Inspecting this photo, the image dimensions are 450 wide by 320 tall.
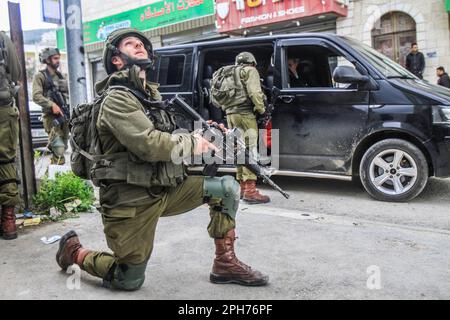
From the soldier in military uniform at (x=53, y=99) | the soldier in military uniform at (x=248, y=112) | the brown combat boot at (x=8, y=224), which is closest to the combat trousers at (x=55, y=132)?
the soldier in military uniform at (x=53, y=99)

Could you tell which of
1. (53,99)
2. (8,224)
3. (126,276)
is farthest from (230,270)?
(53,99)

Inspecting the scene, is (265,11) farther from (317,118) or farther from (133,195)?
(133,195)

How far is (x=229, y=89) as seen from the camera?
17.0 ft

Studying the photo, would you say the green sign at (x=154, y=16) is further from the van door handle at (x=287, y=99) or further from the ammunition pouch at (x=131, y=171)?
the ammunition pouch at (x=131, y=171)

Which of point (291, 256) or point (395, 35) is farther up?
point (395, 35)

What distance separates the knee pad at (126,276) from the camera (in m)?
2.59

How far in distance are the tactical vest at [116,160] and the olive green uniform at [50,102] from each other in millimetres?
3817

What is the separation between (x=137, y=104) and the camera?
2414 mm

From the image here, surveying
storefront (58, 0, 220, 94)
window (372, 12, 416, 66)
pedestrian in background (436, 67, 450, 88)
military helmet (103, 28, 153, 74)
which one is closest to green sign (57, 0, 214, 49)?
storefront (58, 0, 220, 94)

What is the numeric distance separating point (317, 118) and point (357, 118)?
0.44 metres

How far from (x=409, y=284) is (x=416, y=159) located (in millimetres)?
2326

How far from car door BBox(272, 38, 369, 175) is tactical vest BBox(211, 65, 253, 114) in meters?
0.52
